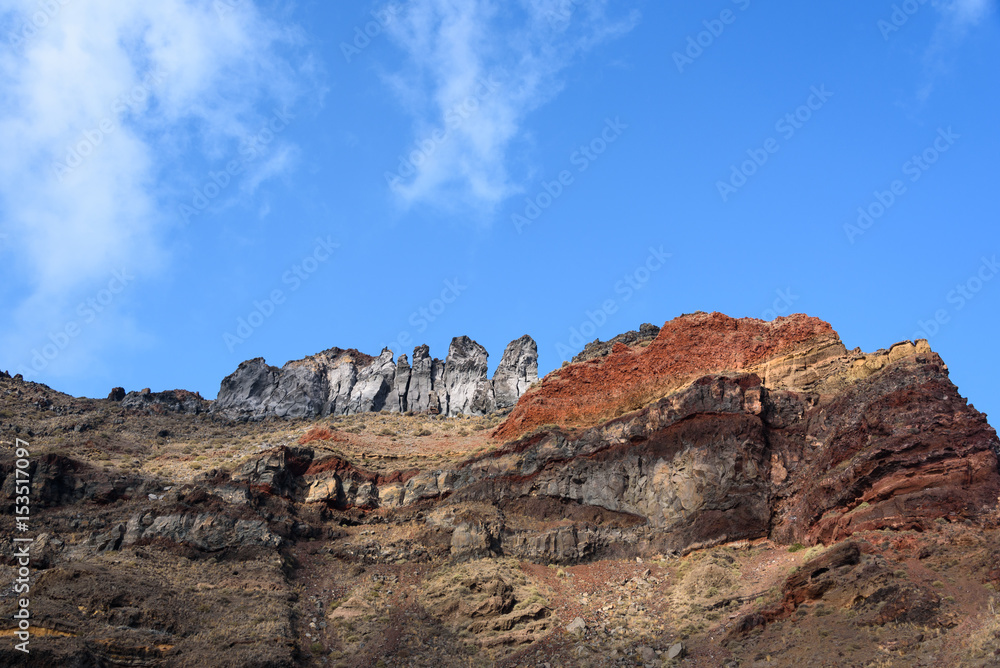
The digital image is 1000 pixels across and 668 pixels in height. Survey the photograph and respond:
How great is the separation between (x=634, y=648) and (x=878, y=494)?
1277cm

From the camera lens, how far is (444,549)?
4647 centimetres

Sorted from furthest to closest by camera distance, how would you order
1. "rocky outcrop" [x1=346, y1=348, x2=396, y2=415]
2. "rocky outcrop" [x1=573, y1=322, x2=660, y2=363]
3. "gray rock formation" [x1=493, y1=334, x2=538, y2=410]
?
"rocky outcrop" [x1=346, y1=348, x2=396, y2=415] → "gray rock formation" [x1=493, y1=334, x2=538, y2=410] → "rocky outcrop" [x1=573, y1=322, x2=660, y2=363]

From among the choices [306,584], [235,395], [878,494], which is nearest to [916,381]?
[878,494]

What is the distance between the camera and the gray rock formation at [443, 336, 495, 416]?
3521 inches

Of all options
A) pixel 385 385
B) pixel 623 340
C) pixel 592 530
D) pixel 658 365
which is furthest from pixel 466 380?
pixel 592 530

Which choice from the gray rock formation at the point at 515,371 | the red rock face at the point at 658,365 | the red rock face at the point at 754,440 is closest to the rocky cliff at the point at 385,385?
the gray rock formation at the point at 515,371

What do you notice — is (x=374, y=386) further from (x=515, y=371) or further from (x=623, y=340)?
(x=623, y=340)

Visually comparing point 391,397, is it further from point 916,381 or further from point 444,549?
point 916,381

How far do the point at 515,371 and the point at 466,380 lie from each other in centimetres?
650

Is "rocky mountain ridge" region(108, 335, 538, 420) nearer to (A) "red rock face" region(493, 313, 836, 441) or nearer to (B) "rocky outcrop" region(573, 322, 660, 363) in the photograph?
(B) "rocky outcrop" region(573, 322, 660, 363)

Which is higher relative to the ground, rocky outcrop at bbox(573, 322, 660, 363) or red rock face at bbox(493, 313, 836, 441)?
rocky outcrop at bbox(573, 322, 660, 363)

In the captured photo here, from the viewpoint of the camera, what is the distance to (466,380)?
9494cm

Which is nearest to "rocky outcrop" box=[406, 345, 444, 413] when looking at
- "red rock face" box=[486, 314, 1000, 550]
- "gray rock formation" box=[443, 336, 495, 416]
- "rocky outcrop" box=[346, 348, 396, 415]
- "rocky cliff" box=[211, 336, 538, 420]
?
"rocky cliff" box=[211, 336, 538, 420]

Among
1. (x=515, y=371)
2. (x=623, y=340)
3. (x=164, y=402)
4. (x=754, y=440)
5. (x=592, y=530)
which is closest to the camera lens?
(x=754, y=440)
